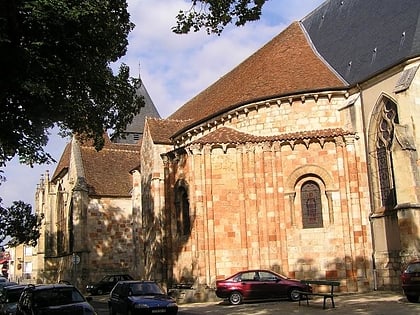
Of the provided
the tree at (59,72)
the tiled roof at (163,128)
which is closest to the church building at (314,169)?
the tiled roof at (163,128)

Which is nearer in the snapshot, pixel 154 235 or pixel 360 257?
pixel 360 257

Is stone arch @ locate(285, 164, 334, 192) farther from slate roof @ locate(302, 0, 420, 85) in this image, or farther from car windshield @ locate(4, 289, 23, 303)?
car windshield @ locate(4, 289, 23, 303)

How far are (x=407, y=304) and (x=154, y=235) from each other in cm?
1534

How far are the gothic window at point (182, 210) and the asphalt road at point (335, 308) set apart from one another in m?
5.40

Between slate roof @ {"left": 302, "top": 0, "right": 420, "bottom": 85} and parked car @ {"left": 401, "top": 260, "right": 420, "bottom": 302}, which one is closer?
parked car @ {"left": 401, "top": 260, "right": 420, "bottom": 302}

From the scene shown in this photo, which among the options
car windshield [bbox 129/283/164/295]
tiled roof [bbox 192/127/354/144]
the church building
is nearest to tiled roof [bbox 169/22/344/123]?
the church building

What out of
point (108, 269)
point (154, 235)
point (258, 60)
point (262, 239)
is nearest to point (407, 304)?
point (262, 239)

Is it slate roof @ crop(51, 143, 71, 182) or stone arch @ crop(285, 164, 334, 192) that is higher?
slate roof @ crop(51, 143, 71, 182)

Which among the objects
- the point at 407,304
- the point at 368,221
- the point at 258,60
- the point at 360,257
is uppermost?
the point at 258,60

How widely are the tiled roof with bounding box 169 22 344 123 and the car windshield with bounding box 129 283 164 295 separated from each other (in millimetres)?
10761

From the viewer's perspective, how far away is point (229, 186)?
24359 mm

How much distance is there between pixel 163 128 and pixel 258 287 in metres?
13.0

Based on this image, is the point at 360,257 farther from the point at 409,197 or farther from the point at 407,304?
the point at 407,304

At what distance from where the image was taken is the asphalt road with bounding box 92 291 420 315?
15858 millimetres
